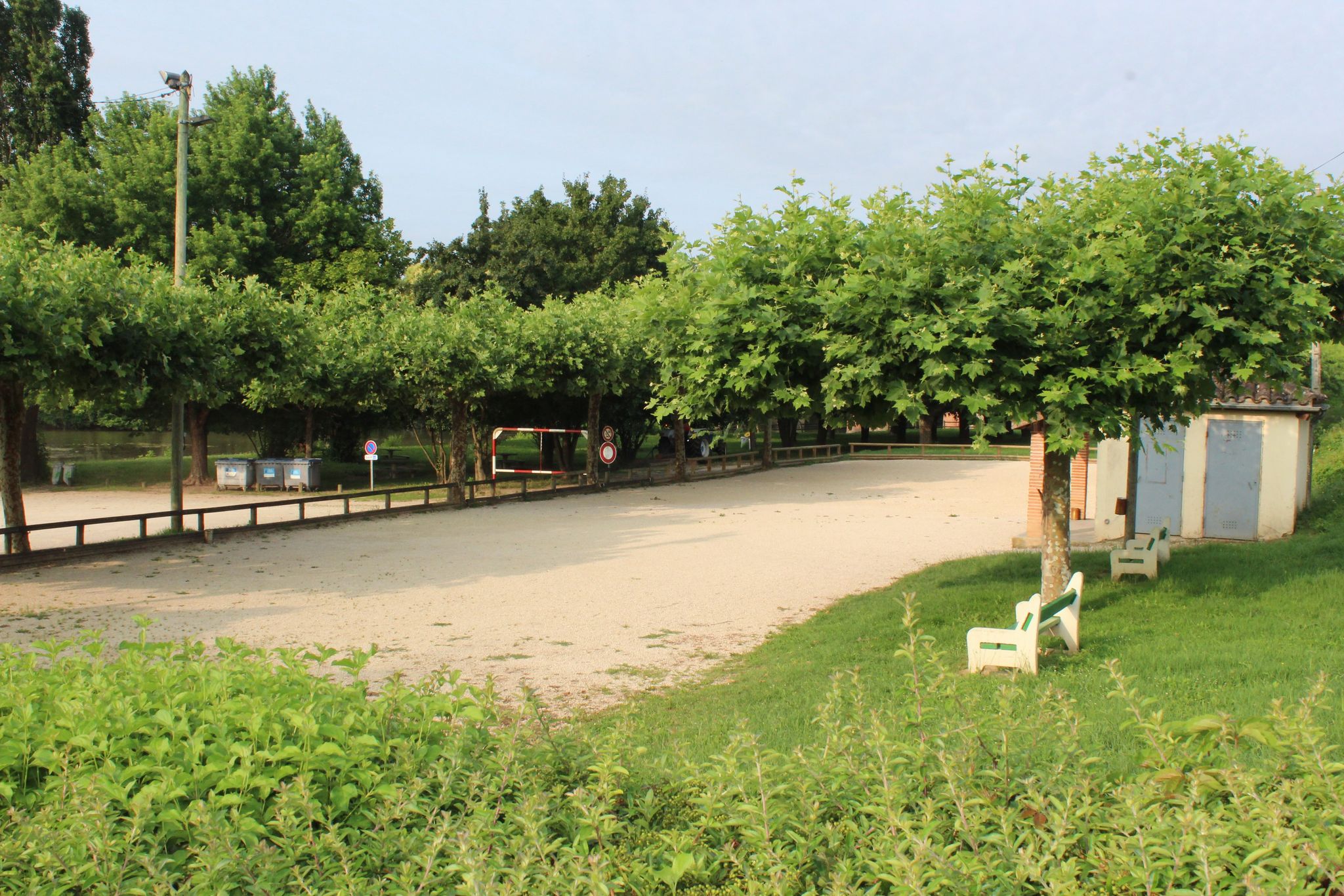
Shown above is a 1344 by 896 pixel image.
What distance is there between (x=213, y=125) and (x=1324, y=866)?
118 feet

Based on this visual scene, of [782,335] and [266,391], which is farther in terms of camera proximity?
[266,391]

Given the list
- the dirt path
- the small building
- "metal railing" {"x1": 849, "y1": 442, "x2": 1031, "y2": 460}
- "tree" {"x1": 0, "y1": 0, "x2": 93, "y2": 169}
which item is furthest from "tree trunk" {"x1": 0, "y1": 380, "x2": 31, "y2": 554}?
"metal railing" {"x1": 849, "y1": 442, "x2": 1031, "y2": 460}

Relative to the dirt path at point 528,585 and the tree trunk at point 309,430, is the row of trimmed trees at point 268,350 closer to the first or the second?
the tree trunk at point 309,430

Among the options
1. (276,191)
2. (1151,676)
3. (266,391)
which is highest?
(276,191)

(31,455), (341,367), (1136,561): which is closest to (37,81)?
(31,455)

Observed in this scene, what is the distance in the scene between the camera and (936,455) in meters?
46.1

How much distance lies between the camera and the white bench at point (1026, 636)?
7242 millimetres

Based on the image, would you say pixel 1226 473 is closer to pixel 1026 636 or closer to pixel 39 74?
pixel 1026 636

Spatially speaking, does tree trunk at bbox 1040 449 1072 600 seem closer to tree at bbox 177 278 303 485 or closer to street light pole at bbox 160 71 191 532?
tree at bbox 177 278 303 485

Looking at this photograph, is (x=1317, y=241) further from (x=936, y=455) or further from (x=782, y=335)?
(x=936, y=455)

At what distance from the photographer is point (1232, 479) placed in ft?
54.9

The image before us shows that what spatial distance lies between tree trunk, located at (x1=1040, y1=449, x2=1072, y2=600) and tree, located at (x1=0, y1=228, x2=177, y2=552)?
1124 centimetres

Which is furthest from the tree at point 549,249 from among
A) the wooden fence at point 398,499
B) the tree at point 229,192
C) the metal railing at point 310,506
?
the metal railing at point 310,506

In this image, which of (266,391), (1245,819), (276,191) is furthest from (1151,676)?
(276,191)
